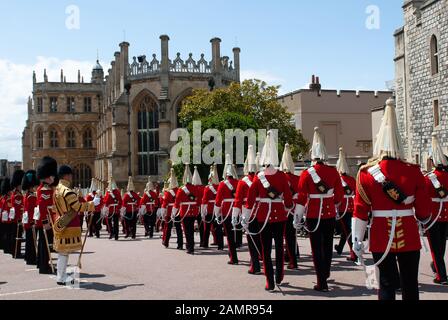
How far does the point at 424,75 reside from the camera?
2539 centimetres

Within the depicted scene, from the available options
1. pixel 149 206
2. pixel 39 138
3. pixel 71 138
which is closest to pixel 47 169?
pixel 149 206

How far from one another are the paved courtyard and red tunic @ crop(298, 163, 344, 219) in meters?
1.22

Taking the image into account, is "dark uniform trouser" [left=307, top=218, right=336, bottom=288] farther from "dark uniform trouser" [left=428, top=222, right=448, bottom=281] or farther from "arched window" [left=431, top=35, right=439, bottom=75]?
"arched window" [left=431, top=35, right=439, bottom=75]

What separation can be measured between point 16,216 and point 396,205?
1235 centimetres

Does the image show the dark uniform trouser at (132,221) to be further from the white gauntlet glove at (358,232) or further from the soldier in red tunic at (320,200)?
the white gauntlet glove at (358,232)

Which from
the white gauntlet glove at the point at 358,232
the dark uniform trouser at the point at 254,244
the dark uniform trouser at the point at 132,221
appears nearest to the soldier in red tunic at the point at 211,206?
the dark uniform trouser at the point at 254,244

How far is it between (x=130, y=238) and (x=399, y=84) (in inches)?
647

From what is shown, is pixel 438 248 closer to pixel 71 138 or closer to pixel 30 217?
pixel 30 217

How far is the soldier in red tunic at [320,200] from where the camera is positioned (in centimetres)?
922

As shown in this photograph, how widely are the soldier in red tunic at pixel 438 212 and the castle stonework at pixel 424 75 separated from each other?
48.6 feet

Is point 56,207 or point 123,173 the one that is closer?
point 56,207

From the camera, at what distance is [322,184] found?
962cm

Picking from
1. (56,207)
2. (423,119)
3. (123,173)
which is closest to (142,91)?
(123,173)

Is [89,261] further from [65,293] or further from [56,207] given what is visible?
[65,293]
